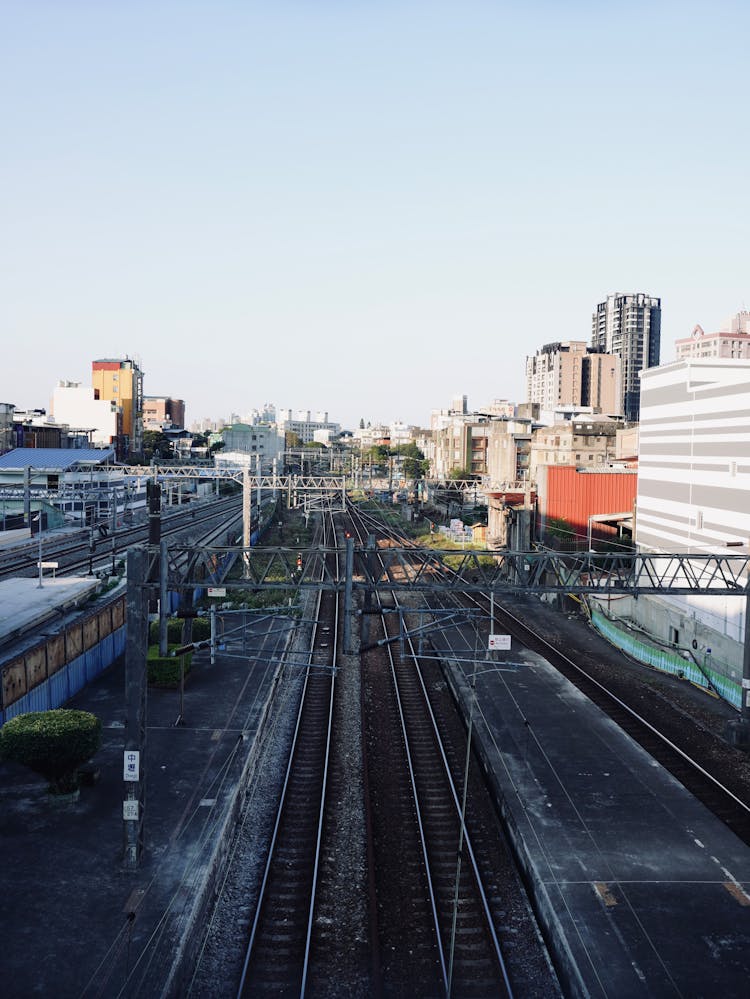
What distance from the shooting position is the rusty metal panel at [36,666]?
22.1 m

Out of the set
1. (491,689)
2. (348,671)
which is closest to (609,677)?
(491,689)

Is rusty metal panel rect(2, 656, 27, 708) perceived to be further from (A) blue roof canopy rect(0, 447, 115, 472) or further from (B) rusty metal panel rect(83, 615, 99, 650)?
(A) blue roof canopy rect(0, 447, 115, 472)

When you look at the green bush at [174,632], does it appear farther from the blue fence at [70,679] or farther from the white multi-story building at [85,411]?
the white multi-story building at [85,411]

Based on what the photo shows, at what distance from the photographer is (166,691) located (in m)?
27.1

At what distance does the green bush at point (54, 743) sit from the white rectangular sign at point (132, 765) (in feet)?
8.35

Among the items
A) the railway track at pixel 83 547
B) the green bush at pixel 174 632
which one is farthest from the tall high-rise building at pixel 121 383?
the green bush at pixel 174 632

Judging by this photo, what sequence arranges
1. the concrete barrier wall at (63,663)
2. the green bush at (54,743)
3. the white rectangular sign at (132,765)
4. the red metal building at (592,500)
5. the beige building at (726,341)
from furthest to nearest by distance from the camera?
the beige building at (726,341), the red metal building at (592,500), the concrete barrier wall at (63,663), the green bush at (54,743), the white rectangular sign at (132,765)

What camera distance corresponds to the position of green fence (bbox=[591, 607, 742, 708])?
27.5m

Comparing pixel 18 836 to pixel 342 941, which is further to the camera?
pixel 18 836

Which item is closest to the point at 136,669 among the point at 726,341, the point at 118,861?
the point at 118,861

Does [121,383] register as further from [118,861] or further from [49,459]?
[118,861]

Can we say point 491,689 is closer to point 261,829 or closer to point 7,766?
point 261,829

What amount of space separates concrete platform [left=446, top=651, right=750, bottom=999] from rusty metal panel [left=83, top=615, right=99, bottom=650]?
1368 centimetres

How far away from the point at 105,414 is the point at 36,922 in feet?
406
